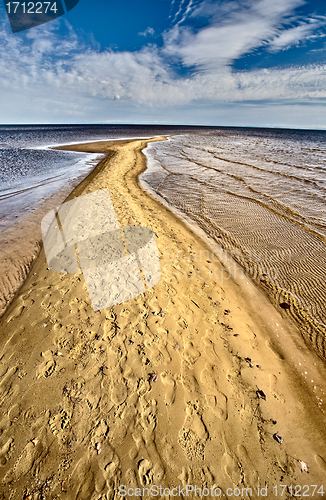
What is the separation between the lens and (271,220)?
9.18 m

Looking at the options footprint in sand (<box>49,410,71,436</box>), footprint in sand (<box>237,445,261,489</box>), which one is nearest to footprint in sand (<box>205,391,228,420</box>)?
footprint in sand (<box>237,445,261,489</box>)

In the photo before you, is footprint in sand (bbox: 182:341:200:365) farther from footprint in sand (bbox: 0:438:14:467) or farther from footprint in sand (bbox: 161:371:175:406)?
footprint in sand (bbox: 0:438:14:467)

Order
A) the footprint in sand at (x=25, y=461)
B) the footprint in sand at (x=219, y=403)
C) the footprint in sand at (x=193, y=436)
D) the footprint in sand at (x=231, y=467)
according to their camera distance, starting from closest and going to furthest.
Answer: the footprint in sand at (x=25, y=461)
the footprint in sand at (x=231, y=467)
the footprint in sand at (x=193, y=436)
the footprint in sand at (x=219, y=403)

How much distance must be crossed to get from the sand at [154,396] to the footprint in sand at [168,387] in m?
0.01

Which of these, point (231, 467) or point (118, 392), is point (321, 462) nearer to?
point (231, 467)

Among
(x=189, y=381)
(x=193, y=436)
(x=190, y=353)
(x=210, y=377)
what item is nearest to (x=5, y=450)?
(x=193, y=436)

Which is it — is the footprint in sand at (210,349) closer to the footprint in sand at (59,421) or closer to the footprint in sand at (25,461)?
the footprint in sand at (59,421)

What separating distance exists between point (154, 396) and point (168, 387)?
25cm

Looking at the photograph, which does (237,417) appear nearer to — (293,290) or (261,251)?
(293,290)

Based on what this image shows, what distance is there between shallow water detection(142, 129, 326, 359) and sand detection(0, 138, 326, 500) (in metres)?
0.90

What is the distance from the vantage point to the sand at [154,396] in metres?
2.52

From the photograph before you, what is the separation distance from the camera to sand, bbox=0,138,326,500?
8.26 ft

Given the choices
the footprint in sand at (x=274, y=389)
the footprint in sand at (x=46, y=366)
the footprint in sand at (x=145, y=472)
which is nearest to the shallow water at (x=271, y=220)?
the footprint in sand at (x=274, y=389)

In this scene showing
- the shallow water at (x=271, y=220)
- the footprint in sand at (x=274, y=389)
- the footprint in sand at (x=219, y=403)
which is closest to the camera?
the footprint in sand at (x=219, y=403)
